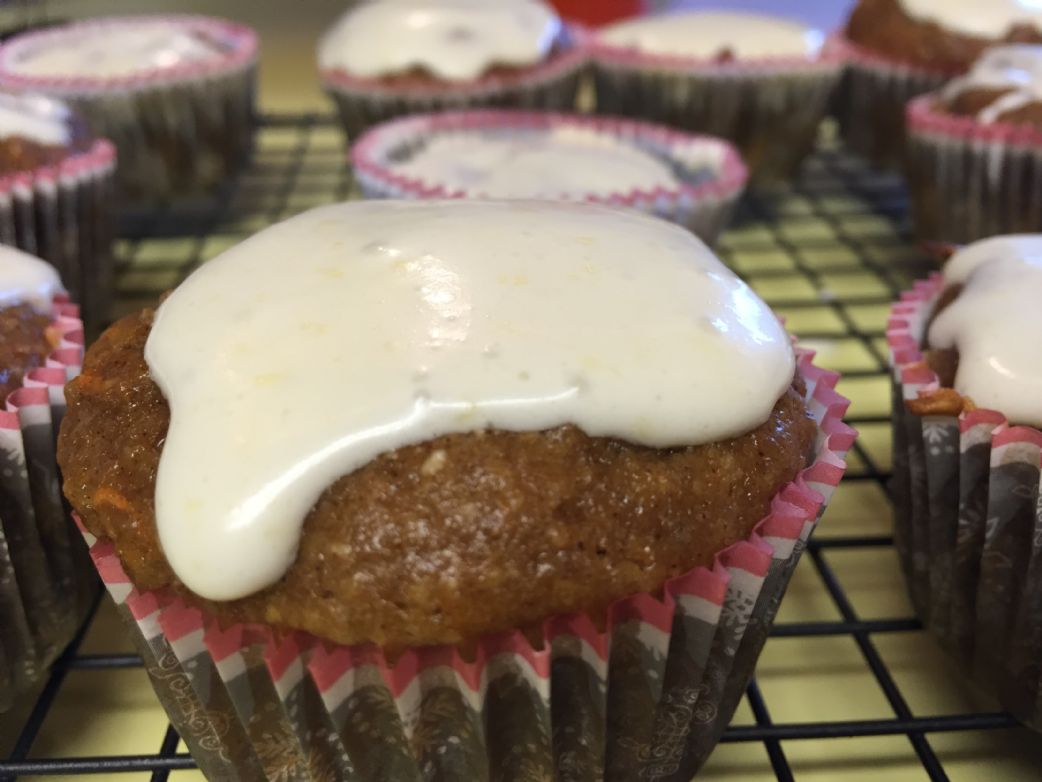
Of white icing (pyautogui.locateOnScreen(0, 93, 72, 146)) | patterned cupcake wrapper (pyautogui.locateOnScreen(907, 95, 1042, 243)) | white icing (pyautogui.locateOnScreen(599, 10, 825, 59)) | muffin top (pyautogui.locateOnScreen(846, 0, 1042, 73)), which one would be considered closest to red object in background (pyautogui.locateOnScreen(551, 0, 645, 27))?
white icing (pyautogui.locateOnScreen(599, 10, 825, 59))

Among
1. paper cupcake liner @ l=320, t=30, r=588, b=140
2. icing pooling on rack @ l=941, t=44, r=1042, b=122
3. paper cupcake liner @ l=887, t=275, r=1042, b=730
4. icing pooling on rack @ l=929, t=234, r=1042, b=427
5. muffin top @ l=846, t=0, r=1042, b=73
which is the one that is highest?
muffin top @ l=846, t=0, r=1042, b=73

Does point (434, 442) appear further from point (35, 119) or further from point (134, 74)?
point (134, 74)

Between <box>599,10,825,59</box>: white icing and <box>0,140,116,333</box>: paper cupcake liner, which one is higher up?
<box>599,10,825,59</box>: white icing

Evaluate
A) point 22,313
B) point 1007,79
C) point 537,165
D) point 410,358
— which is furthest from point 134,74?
point 1007,79

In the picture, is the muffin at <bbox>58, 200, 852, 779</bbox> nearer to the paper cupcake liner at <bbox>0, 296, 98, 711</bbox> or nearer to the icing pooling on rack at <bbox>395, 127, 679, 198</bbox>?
the paper cupcake liner at <bbox>0, 296, 98, 711</bbox>

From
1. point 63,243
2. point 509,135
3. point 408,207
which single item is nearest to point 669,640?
point 408,207

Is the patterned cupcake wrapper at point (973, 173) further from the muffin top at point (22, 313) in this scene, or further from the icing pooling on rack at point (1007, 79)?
the muffin top at point (22, 313)
